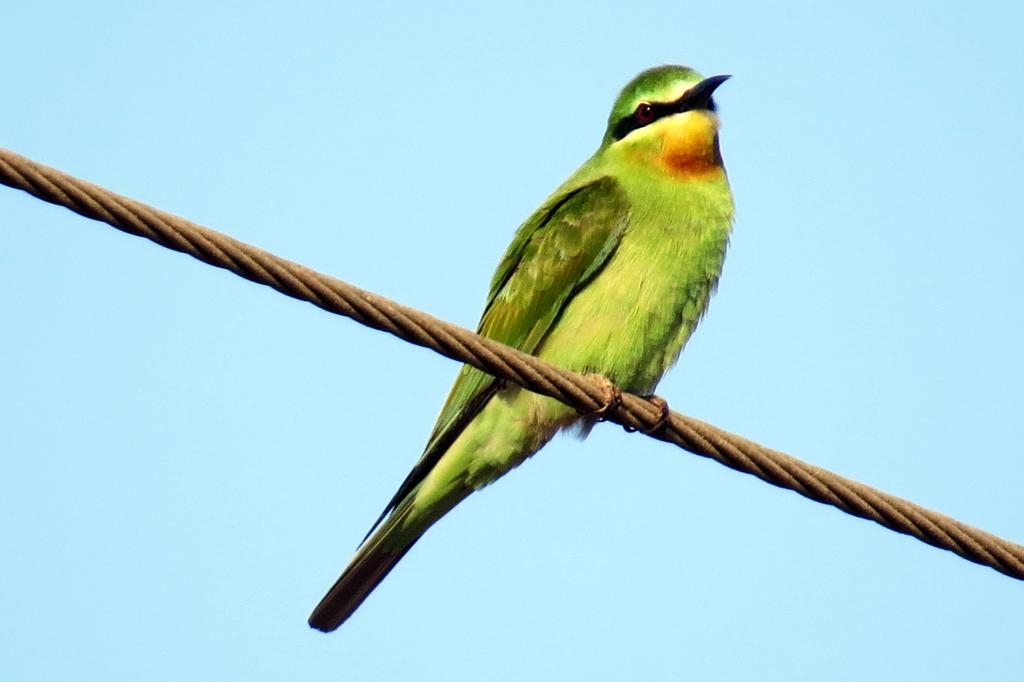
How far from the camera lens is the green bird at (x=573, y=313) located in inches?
180

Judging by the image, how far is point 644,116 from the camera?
5379mm

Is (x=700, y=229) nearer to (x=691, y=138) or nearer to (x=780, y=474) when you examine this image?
(x=691, y=138)

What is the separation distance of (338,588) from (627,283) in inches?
57.5

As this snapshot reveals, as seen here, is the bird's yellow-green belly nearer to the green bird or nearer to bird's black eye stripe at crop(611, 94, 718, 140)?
the green bird

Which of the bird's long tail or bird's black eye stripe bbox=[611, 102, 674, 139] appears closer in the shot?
the bird's long tail

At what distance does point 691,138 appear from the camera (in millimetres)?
5164

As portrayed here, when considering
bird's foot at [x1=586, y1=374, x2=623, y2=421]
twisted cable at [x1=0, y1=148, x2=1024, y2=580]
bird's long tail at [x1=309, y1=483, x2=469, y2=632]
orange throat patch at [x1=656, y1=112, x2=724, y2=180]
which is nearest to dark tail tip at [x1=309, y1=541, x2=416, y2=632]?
bird's long tail at [x1=309, y1=483, x2=469, y2=632]

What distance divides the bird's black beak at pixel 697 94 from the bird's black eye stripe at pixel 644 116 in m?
0.04

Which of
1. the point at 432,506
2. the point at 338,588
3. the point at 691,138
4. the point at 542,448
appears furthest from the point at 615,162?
the point at 338,588

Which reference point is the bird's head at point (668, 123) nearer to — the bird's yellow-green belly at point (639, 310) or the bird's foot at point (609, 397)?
the bird's yellow-green belly at point (639, 310)

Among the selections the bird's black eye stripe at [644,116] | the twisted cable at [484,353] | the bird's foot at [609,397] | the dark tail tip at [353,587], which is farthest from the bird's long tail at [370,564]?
the bird's black eye stripe at [644,116]

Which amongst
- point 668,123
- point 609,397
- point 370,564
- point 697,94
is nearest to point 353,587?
point 370,564

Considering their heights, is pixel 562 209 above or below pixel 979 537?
above

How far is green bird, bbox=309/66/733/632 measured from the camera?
458cm
